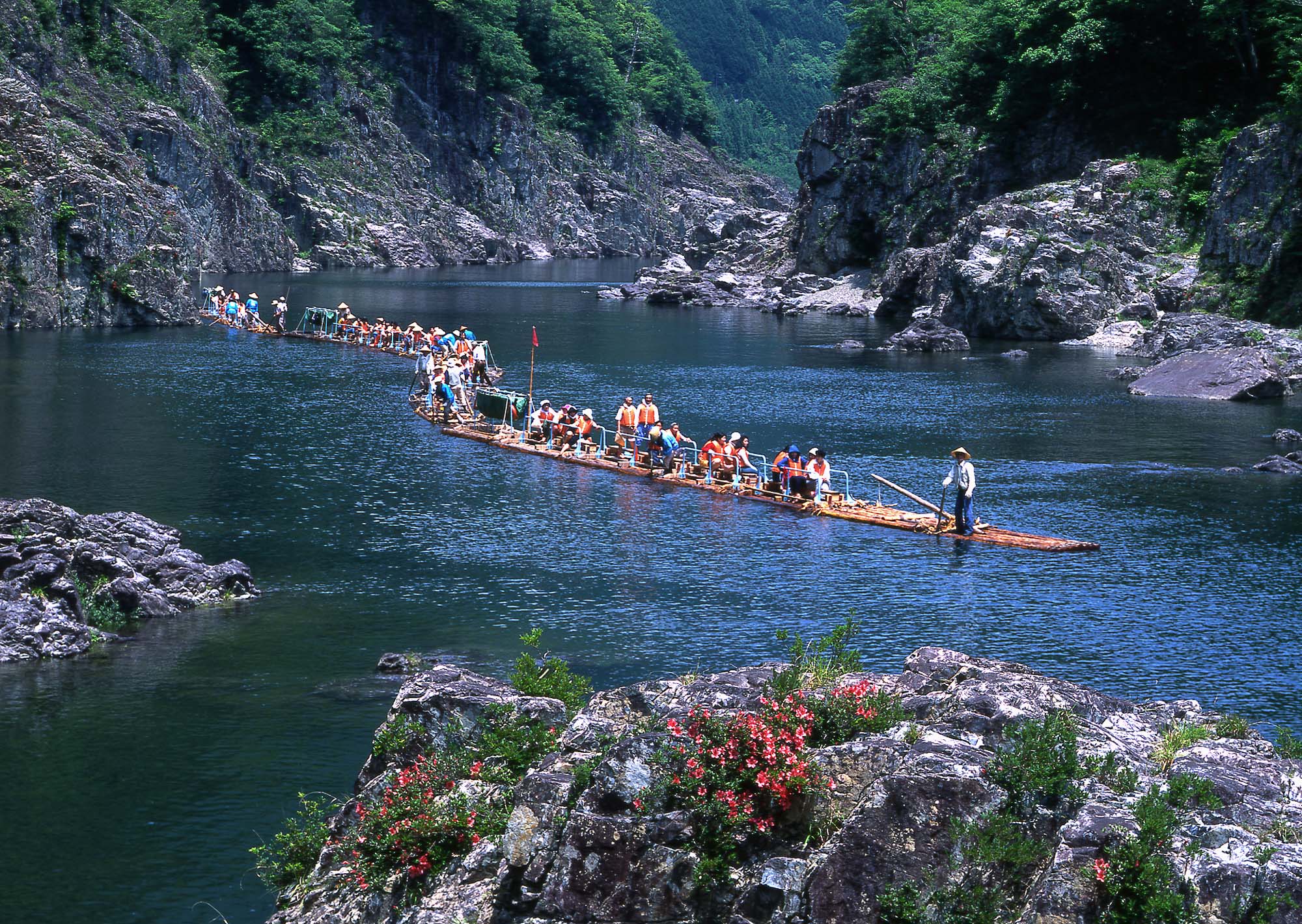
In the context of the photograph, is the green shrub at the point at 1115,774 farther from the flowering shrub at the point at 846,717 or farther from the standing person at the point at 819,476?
the standing person at the point at 819,476

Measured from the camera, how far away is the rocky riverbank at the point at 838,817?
12.2 m

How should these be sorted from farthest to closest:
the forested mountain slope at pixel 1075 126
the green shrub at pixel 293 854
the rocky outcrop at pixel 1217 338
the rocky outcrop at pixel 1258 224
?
the forested mountain slope at pixel 1075 126
the rocky outcrop at pixel 1258 224
the rocky outcrop at pixel 1217 338
the green shrub at pixel 293 854

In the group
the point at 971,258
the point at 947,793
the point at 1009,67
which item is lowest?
the point at 947,793

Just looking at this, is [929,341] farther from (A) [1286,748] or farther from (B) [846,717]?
(B) [846,717]

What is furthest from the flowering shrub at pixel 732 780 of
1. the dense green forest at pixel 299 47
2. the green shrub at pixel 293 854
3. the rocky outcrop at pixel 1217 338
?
the dense green forest at pixel 299 47

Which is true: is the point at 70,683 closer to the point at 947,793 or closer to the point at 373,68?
the point at 947,793

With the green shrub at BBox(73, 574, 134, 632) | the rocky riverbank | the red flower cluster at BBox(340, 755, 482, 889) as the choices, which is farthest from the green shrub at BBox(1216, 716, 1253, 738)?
the green shrub at BBox(73, 574, 134, 632)

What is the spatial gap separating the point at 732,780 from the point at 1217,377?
54.3 metres

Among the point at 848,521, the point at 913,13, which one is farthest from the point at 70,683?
the point at 913,13

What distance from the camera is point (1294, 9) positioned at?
261ft

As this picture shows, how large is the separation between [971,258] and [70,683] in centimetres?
7144

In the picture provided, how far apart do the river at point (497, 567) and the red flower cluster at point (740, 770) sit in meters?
7.15

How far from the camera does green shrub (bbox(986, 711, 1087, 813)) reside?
1288 centimetres

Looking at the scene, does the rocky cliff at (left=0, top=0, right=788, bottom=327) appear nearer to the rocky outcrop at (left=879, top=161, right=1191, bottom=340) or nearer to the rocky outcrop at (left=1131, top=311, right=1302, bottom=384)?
the rocky outcrop at (left=879, top=161, right=1191, bottom=340)
